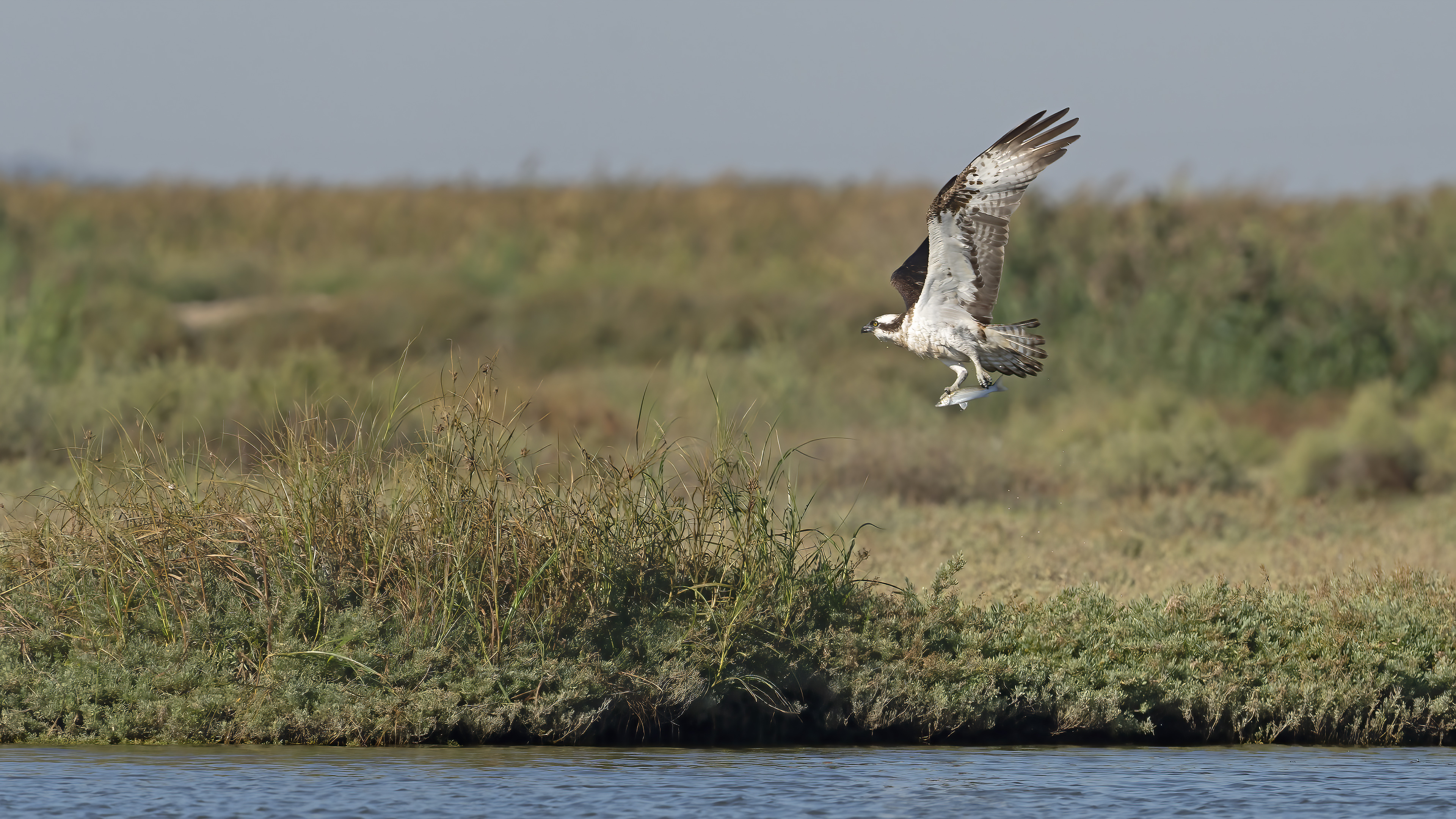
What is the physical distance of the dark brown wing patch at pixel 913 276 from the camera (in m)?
10.5

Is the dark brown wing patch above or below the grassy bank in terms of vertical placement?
below

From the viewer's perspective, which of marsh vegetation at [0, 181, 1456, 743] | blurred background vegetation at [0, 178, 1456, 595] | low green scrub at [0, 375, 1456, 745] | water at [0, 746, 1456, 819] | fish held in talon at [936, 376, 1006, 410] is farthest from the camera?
blurred background vegetation at [0, 178, 1456, 595]

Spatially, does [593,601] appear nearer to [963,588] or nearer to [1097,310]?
[963,588]

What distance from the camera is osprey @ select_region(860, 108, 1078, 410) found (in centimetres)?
967

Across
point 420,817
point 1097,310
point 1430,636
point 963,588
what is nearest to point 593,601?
point 420,817

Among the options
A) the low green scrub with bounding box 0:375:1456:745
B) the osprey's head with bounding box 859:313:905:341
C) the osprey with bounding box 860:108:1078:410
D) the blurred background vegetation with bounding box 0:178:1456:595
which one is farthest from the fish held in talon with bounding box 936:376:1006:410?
the blurred background vegetation with bounding box 0:178:1456:595

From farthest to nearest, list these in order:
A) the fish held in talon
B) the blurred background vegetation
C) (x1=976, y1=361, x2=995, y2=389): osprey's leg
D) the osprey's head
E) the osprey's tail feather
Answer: the blurred background vegetation, the osprey's head, the osprey's tail feather, (x1=976, y1=361, x2=995, y2=389): osprey's leg, the fish held in talon

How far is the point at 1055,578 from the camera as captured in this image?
12.2 meters

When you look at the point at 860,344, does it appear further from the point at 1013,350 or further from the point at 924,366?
the point at 1013,350

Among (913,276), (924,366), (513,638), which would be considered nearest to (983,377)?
(913,276)

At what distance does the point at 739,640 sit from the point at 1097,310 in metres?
17.0

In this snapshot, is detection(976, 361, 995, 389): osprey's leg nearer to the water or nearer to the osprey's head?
the osprey's head

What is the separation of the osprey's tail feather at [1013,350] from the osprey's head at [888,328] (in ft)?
1.72

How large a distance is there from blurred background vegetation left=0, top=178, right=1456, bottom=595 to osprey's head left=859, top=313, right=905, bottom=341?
101cm
